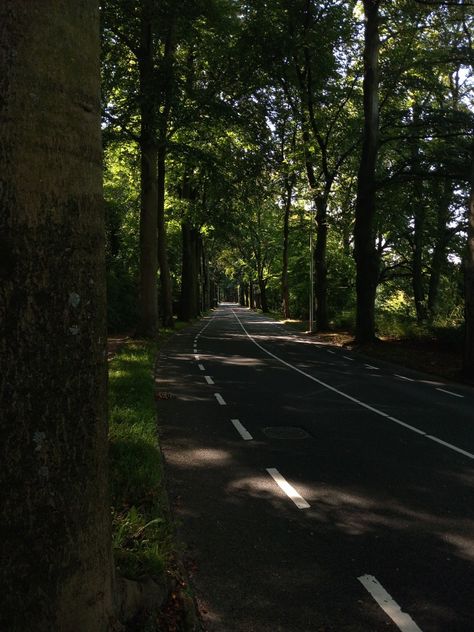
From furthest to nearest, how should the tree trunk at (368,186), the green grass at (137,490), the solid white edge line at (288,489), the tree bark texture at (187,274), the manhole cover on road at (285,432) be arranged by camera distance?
1. the tree bark texture at (187,274)
2. the tree trunk at (368,186)
3. the manhole cover on road at (285,432)
4. the solid white edge line at (288,489)
5. the green grass at (137,490)

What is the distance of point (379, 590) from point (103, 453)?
2.66 m

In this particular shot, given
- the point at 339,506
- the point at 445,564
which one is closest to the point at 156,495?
the point at 339,506

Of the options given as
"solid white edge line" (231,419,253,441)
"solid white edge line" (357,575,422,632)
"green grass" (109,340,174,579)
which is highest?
"green grass" (109,340,174,579)

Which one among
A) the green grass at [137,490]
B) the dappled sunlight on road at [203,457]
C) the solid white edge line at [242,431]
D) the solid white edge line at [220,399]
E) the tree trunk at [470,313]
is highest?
the tree trunk at [470,313]

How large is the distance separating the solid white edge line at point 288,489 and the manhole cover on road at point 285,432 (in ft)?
5.30

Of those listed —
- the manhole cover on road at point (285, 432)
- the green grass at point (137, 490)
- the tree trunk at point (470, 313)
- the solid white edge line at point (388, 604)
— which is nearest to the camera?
the solid white edge line at point (388, 604)

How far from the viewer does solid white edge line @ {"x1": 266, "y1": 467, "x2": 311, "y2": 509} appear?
5.75 m

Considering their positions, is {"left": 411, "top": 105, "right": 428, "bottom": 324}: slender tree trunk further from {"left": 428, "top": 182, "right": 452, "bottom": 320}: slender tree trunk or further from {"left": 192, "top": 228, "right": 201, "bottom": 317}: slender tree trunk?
{"left": 192, "top": 228, "right": 201, "bottom": 317}: slender tree trunk

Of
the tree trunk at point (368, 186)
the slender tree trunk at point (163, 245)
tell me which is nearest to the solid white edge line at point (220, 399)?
the tree trunk at point (368, 186)

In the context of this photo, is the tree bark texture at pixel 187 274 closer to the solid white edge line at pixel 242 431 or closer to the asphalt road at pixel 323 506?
the asphalt road at pixel 323 506

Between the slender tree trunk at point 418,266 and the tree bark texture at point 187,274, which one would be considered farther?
the tree bark texture at point 187,274

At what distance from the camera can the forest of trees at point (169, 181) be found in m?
2.09

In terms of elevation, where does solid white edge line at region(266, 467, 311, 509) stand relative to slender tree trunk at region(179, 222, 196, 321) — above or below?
below

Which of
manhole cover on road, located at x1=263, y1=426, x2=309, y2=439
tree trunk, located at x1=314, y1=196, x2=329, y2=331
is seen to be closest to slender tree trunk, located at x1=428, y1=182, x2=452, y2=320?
tree trunk, located at x1=314, y1=196, x2=329, y2=331
